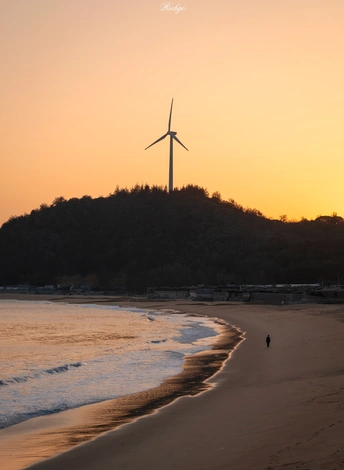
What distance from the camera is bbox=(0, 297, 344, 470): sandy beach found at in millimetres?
10180

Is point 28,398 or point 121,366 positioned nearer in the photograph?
point 28,398

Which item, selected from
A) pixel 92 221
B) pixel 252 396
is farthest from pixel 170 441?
pixel 92 221

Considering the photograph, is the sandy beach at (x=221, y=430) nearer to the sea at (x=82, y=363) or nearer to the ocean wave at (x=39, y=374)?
the sea at (x=82, y=363)

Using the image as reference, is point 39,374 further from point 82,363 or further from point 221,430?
point 221,430

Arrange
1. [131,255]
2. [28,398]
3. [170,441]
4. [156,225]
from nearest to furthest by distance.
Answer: [170,441]
[28,398]
[131,255]
[156,225]

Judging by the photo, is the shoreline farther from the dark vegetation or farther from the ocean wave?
the dark vegetation

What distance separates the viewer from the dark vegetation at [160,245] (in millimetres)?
147125

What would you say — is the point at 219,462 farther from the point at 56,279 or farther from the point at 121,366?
the point at 56,279

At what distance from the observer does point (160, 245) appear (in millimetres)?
179000

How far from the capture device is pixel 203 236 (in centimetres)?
18262

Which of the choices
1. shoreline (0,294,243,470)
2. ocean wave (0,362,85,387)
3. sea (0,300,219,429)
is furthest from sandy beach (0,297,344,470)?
ocean wave (0,362,85,387)

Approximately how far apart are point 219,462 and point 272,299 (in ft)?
249

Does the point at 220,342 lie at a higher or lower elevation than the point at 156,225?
lower

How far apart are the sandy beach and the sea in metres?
1.72
